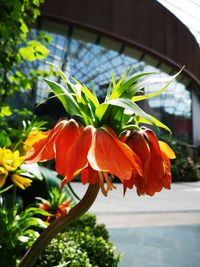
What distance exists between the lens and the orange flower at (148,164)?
427 millimetres

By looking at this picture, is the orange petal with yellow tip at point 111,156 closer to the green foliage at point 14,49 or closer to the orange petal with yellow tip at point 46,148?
the orange petal with yellow tip at point 46,148

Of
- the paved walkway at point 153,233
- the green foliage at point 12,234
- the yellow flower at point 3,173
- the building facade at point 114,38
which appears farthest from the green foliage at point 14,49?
the building facade at point 114,38

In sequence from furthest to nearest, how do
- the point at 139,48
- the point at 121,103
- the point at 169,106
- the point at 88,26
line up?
the point at 169,106 < the point at 139,48 < the point at 88,26 < the point at 121,103

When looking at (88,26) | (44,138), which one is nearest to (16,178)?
(44,138)

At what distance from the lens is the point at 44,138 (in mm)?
482

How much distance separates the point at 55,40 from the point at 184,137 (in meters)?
12.0

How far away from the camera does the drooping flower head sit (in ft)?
1.30

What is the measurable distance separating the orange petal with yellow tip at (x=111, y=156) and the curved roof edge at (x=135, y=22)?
15.2 metres

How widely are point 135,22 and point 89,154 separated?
1794cm

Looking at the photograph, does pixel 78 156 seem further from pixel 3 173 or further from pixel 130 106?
pixel 3 173

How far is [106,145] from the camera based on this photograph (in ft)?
1.34

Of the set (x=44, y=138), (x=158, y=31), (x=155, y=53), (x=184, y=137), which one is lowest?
(x=184, y=137)

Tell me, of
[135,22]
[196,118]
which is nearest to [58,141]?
[135,22]

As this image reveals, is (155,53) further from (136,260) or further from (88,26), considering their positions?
(136,260)
